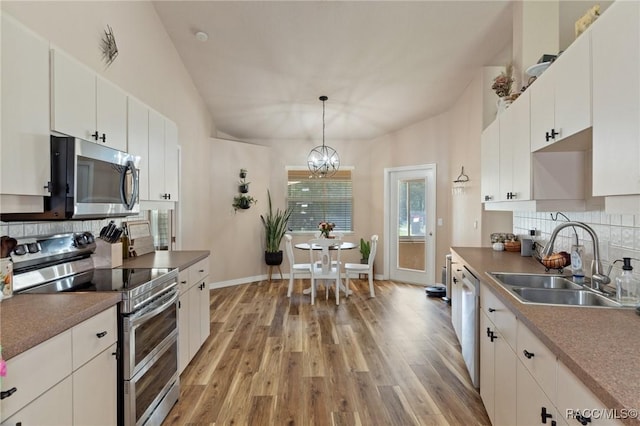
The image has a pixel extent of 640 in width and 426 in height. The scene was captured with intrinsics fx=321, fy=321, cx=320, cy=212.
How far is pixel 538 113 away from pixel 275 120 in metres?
4.30

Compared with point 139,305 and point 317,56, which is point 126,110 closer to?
point 139,305

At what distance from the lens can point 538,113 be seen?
1977mm

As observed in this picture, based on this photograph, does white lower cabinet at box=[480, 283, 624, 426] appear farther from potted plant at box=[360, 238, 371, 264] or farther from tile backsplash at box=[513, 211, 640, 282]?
potted plant at box=[360, 238, 371, 264]

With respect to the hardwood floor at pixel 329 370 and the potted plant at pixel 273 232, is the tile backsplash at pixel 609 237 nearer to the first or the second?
the hardwood floor at pixel 329 370

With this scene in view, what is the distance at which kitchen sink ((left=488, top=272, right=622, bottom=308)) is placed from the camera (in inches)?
66.7

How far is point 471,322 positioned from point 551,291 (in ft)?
2.16

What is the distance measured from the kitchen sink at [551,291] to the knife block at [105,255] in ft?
8.78

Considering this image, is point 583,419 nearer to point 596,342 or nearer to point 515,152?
point 596,342

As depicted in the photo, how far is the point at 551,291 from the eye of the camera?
1.85 metres

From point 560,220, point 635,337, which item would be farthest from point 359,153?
point 635,337

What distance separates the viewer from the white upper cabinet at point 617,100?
113 cm

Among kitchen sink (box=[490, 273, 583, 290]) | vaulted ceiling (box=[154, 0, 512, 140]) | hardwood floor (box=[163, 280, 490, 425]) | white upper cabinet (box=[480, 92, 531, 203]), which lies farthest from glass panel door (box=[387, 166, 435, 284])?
kitchen sink (box=[490, 273, 583, 290])

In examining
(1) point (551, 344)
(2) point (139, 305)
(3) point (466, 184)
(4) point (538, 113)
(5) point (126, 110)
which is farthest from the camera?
(3) point (466, 184)

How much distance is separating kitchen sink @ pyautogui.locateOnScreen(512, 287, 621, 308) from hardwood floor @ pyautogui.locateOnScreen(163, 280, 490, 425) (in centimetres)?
89
